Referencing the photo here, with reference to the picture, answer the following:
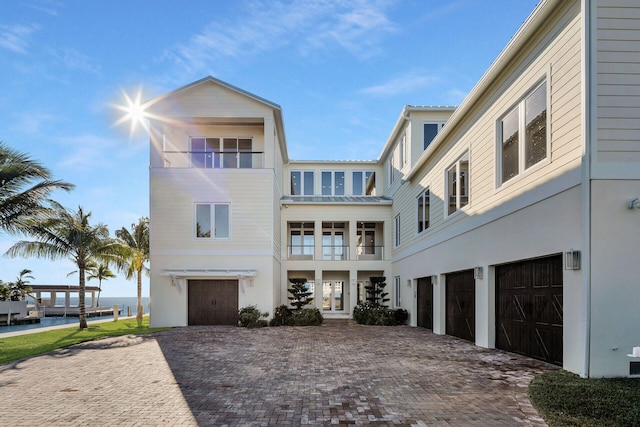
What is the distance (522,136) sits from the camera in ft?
28.1

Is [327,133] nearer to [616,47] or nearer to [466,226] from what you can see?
[466,226]

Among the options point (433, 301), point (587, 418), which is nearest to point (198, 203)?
point (433, 301)

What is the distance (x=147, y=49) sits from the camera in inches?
492

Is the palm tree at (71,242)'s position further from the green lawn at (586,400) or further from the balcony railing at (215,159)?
the green lawn at (586,400)

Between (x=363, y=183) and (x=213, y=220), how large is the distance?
11297 mm

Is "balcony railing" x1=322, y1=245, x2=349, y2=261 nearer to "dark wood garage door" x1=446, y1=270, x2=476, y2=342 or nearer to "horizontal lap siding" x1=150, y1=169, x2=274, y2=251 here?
"horizontal lap siding" x1=150, y1=169, x2=274, y2=251

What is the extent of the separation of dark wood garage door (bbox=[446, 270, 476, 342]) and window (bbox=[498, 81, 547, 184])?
3.49 meters

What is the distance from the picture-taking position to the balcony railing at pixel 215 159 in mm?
17312

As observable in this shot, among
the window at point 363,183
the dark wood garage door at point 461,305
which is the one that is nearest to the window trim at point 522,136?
the dark wood garage door at point 461,305

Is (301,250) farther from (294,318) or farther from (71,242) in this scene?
(71,242)

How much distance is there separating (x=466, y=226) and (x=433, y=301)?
4.24 meters

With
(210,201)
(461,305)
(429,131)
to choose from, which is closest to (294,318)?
(210,201)

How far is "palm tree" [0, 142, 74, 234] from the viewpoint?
12.0 m

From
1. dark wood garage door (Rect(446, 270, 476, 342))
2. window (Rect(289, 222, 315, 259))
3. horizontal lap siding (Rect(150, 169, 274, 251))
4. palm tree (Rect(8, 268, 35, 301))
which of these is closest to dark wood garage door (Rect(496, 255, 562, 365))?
dark wood garage door (Rect(446, 270, 476, 342))
